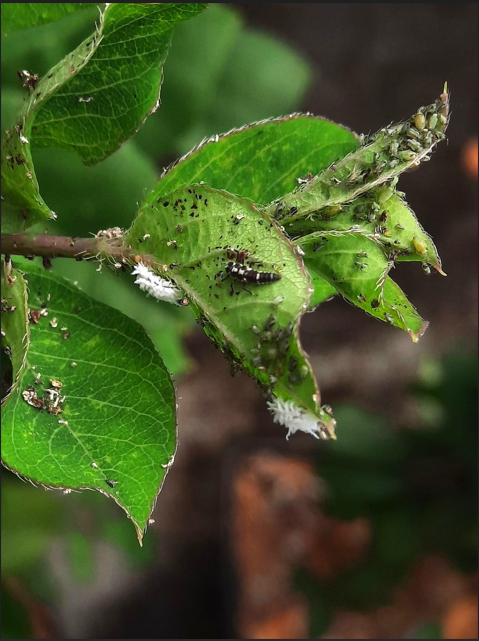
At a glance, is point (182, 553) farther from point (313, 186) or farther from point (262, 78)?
point (313, 186)

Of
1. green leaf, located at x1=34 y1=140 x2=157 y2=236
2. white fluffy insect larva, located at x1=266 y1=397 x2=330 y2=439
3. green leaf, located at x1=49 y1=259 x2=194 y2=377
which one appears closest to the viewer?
white fluffy insect larva, located at x1=266 y1=397 x2=330 y2=439

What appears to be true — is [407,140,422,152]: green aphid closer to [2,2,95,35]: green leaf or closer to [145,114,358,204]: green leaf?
[145,114,358,204]: green leaf

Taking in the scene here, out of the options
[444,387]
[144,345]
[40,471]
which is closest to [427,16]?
[444,387]

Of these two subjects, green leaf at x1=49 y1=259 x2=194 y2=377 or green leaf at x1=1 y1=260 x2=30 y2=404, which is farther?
green leaf at x1=49 y1=259 x2=194 y2=377

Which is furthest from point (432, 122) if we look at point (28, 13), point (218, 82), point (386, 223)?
point (218, 82)

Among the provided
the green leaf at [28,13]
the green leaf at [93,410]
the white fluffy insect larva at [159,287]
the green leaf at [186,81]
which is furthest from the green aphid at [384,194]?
the green leaf at [186,81]

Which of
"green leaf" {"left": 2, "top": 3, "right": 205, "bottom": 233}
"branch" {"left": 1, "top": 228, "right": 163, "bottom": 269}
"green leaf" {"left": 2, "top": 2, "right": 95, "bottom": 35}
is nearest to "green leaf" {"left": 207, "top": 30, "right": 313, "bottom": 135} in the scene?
"green leaf" {"left": 2, "top": 2, "right": 95, "bottom": 35}

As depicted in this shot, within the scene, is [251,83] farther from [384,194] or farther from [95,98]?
[384,194]
